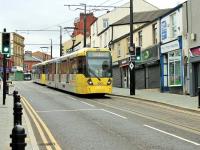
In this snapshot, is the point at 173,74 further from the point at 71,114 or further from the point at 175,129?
the point at 175,129

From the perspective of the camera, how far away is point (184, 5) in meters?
33.1

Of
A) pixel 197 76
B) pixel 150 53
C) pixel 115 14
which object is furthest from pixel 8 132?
pixel 115 14

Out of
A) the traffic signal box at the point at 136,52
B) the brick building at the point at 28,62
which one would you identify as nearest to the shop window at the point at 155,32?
the traffic signal box at the point at 136,52

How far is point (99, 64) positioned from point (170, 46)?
601 cm

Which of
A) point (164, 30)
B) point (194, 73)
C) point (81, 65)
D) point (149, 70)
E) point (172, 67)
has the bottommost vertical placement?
point (194, 73)

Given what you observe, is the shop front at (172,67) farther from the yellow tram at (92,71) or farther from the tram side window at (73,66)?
the tram side window at (73,66)

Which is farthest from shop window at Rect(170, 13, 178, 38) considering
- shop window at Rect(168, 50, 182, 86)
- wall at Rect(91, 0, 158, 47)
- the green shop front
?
wall at Rect(91, 0, 158, 47)

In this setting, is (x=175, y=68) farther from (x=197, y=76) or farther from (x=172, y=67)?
(x=197, y=76)

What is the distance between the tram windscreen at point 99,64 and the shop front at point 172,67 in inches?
198

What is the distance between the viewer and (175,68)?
35406 mm

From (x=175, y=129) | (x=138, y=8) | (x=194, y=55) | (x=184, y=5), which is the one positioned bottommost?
(x=175, y=129)

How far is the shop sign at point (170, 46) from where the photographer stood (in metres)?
34.4

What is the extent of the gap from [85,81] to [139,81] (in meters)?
12.9

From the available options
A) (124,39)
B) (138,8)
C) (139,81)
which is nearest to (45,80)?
(124,39)
